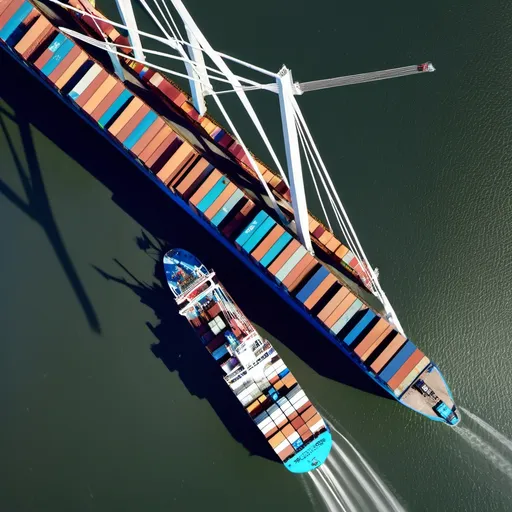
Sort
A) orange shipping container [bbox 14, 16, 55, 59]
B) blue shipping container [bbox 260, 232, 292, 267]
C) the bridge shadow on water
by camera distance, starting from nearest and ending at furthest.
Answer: blue shipping container [bbox 260, 232, 292, 267] < orange shipping container [bbox 14, 16, 55, 59] < the bridge shadow on water

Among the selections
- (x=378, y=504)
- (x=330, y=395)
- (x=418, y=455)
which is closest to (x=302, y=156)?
(x=330, y=395)

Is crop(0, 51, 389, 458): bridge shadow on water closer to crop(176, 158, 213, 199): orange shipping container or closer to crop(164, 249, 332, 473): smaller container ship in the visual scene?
crop(164, 249, 332, 473): smaller container ship

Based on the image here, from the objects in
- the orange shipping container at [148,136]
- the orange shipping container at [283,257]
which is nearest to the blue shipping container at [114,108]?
the orange shipping container at [148,136]

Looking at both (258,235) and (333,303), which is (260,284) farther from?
(333,303)

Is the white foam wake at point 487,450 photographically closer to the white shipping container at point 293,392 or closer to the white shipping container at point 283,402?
the white shipping container at point 293,392

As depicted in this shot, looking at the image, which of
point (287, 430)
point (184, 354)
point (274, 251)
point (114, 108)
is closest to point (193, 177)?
point (114, 108)

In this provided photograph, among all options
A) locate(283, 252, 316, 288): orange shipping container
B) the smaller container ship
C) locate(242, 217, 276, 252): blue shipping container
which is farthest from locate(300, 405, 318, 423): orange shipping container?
locate(242, 217, 276, 252): blue shipping container
